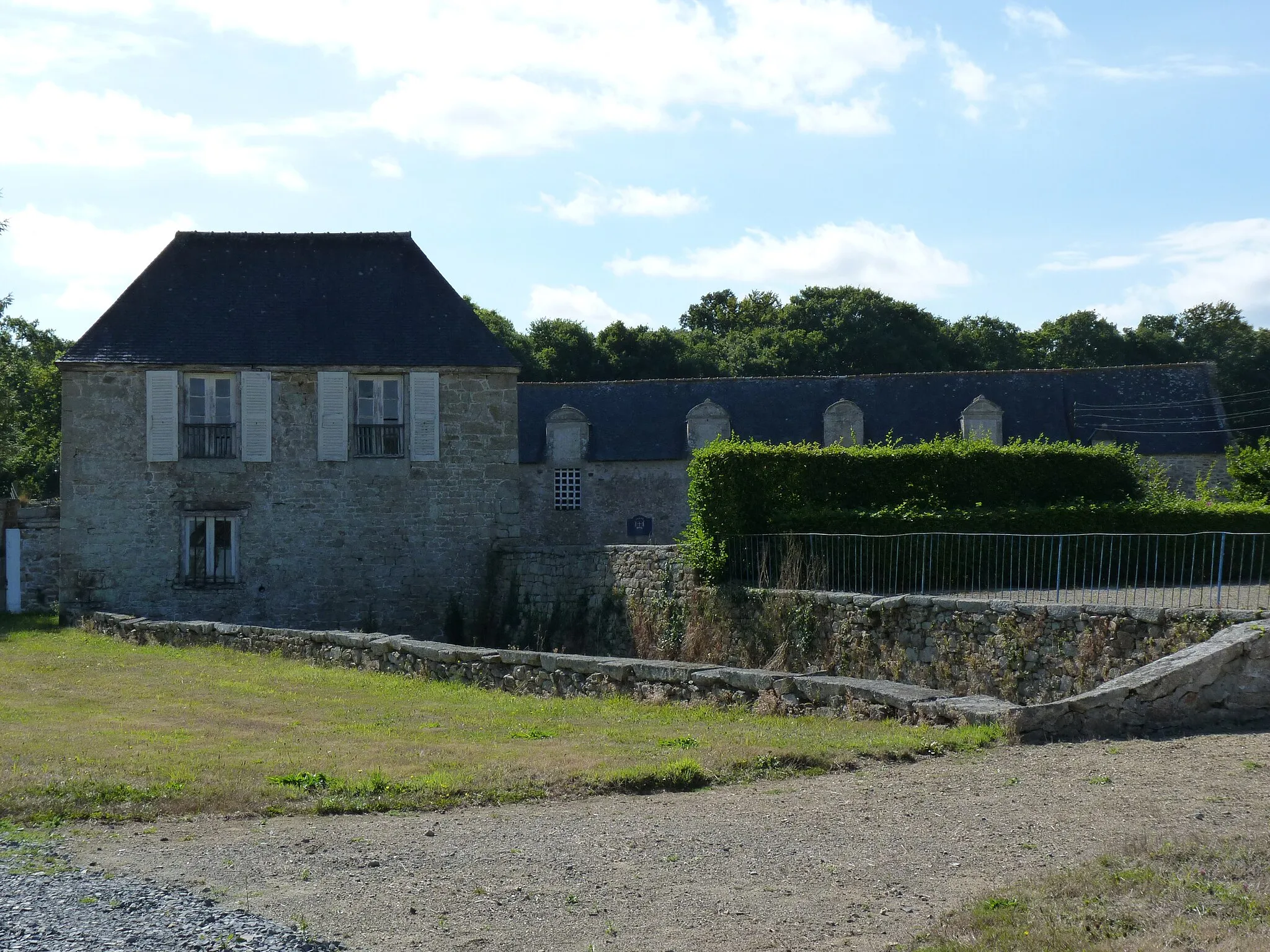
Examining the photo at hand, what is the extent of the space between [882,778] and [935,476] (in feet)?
37.7

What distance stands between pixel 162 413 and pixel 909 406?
20682 millimetres

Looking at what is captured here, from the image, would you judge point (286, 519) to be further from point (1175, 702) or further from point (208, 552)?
point (1175, 702)

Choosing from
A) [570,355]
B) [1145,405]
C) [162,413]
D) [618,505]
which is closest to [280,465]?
[162,413]

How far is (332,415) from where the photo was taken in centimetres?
2308

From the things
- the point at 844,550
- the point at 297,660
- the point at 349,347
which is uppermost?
the point at 349,347

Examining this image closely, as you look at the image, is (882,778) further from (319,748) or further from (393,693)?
(393,693)

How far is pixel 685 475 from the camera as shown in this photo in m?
33.6

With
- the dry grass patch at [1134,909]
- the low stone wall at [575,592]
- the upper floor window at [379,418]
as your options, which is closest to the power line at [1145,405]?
the low stone wall at [575,592]

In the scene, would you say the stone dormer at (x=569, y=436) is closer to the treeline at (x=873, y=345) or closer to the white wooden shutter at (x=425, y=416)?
the white wooden shutter at (x=425, y=416)

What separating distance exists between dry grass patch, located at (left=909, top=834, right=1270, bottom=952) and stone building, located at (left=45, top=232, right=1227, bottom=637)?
17146 millimetres

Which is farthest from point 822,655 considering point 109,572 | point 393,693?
point 109,572

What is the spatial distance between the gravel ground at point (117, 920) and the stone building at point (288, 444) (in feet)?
54.4

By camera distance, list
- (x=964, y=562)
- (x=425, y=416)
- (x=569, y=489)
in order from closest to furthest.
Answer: (x=964, y=562)
(x=425, y=416)
(x=569, y=489)

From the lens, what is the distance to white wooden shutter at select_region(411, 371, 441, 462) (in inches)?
915
